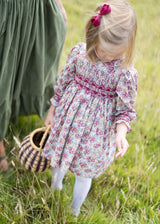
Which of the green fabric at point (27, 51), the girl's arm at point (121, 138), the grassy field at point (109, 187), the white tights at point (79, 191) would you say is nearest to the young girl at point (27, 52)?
the green fabric at point (27, 51)

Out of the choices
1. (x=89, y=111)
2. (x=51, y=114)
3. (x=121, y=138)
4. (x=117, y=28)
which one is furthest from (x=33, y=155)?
(x=117, y=28)

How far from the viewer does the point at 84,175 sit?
5.14 feet

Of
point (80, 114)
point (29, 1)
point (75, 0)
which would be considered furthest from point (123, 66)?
point (75, 0)

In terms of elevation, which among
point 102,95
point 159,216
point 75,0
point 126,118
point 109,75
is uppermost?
point 75,0

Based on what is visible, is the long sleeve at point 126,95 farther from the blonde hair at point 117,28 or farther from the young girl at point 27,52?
the young girl at point 27,52

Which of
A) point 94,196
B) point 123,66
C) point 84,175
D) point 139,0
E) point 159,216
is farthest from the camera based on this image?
point 139,0

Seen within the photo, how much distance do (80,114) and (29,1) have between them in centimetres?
69

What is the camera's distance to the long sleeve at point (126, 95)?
1.36m

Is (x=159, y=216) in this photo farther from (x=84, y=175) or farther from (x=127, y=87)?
(x=127, y=87)

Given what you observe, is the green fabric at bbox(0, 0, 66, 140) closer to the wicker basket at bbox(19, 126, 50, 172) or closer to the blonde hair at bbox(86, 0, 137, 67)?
the wicker basket at bbox(19, 126, 50, 172)

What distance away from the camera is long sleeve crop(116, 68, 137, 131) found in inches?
53.6

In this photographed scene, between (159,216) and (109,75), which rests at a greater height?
(109,75)

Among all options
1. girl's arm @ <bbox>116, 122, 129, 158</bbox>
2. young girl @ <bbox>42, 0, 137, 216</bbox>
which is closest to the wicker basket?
young girl @ <bbox>42, 0, 137, 216</bbox>

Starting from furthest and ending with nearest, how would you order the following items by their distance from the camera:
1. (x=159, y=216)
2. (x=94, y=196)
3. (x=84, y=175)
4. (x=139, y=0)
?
(x=139, y=0), (x=94, y=196), (x=159, y=216), (x=84, y=175)
